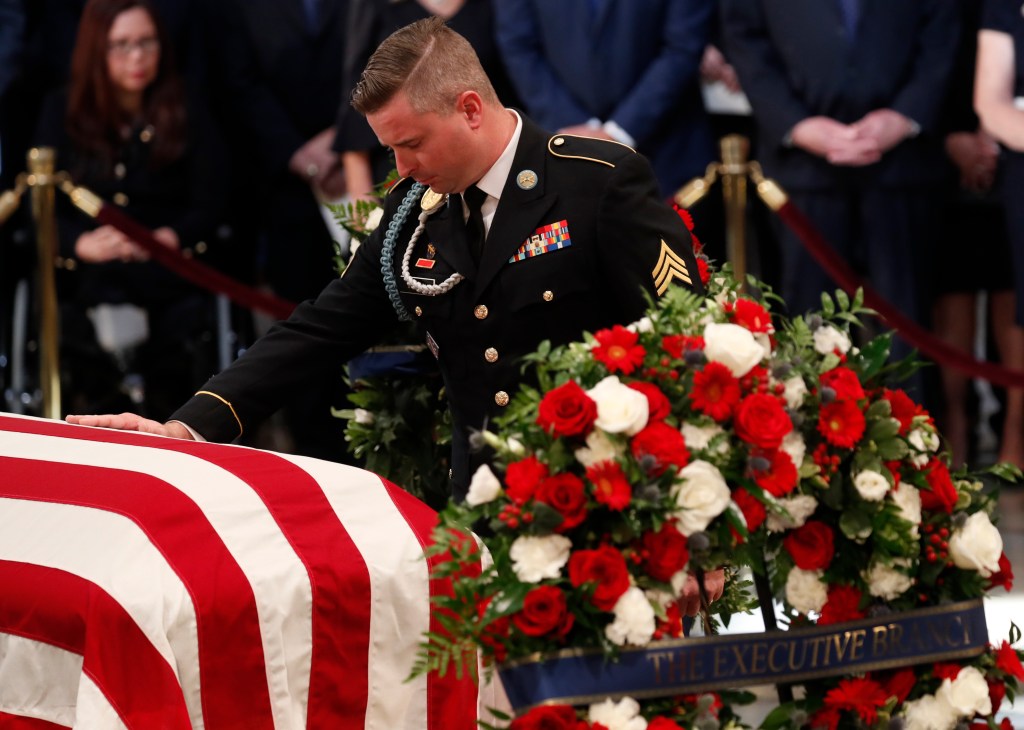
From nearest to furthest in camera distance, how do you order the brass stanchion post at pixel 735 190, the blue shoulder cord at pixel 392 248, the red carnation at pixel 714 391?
the red carnation at pixel 714 391 < the blue shoulder cord at pixel 392 248 < the brass stanchion post at pixel 735 190

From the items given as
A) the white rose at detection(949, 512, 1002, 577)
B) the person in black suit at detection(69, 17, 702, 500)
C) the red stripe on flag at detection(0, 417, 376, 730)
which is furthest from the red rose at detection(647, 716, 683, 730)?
the person in black suit at detection(69, 17, 702, 500)

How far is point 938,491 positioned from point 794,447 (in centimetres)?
22

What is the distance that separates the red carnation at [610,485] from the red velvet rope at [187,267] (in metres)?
3.35

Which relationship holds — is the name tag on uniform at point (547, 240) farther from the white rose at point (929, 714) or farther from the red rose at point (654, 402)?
the white rose at point (929, 714)

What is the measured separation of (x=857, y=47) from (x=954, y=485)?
3.24 m

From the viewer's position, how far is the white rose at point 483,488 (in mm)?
1992

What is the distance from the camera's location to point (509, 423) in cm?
214

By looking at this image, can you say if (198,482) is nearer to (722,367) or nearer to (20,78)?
(722,367)

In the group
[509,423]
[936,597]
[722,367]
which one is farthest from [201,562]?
[936,597]

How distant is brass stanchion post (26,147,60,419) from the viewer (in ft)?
17.6

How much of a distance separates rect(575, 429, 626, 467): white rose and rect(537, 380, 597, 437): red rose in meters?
0.01

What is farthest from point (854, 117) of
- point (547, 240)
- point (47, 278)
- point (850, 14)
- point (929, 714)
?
point (929, 714)

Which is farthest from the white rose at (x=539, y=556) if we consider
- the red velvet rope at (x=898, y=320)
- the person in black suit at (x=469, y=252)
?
the red velvet rope at (x=898, y=320)

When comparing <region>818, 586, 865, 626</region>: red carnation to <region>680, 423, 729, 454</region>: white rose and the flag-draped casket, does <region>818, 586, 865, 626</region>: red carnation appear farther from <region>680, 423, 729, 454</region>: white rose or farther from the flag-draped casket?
the flag-draped casket
